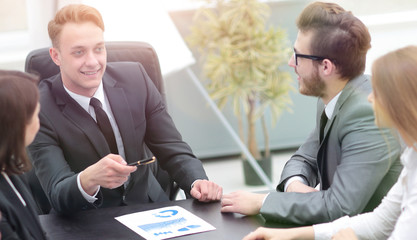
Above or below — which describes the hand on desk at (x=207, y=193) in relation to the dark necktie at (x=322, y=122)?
below

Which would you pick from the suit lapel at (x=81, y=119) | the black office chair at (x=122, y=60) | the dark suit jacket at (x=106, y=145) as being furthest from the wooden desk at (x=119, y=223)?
the black office chair at (x=122, y=60)

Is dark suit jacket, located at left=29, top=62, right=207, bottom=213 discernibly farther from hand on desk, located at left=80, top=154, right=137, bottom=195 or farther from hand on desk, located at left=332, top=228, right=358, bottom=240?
hand on desk, located at left=332, top=228, right=358, bottom=240

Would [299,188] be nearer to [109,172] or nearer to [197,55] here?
[109,172]

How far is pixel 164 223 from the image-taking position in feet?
5.83

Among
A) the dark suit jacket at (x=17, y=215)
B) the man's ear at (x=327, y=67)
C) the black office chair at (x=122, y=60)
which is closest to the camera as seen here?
the dark suit jacket at (x=17, y=215)

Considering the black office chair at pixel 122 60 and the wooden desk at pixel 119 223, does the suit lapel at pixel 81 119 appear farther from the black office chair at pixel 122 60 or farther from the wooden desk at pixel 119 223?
the wooden desk at pixel 119 223

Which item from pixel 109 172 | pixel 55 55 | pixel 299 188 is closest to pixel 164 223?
pixel 109 172

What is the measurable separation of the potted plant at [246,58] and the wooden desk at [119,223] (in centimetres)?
273

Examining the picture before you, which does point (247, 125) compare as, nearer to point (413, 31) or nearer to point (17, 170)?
point (413, 31)

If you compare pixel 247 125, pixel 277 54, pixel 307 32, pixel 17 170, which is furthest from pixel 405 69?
pixel 247 125

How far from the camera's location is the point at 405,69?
1.43 metres

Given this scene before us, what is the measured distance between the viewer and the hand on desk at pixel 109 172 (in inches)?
72.9

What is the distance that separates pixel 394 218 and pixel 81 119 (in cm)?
124

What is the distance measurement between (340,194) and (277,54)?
297cm
